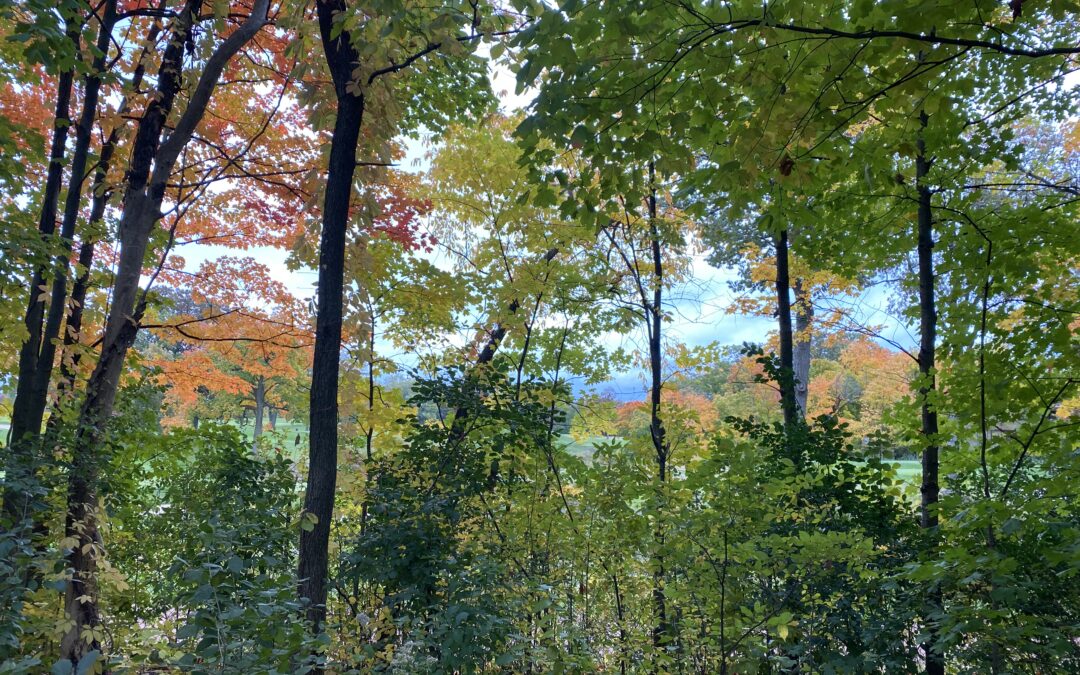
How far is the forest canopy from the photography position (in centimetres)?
238

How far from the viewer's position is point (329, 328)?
376cm

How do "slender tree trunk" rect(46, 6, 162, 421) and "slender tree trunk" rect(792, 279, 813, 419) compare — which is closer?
"slender tree trunk" rect(46, 6, 162, 421)

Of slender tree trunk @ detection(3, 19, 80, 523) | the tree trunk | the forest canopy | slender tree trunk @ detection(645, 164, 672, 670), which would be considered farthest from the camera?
slender tree trunk @ detection(645, 164, 672, 670)

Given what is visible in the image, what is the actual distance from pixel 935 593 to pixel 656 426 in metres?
2.85

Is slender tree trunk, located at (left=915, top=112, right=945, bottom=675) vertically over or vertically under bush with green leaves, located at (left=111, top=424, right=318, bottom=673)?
over

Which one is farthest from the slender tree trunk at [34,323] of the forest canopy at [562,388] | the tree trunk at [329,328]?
the tree trunk at [329,328]

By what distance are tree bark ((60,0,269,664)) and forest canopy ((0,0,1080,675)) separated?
0.08 ft

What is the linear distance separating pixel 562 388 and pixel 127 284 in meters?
3.40

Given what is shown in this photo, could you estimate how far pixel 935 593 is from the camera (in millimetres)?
3248

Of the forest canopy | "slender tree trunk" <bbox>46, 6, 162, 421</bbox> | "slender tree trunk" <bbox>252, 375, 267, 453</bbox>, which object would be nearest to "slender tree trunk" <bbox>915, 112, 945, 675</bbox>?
the forest canopy

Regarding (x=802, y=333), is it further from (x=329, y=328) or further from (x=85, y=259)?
(x=85, y=259)

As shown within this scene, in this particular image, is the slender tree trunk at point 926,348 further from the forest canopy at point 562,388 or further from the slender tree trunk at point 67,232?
the slender tree trunk at point 67,232

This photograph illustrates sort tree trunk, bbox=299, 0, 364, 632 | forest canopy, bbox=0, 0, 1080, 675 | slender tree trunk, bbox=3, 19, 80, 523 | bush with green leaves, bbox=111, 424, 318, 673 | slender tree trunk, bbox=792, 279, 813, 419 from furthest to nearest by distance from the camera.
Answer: slender tree trunk, bbox=792, 279, 813, 419
slender tree trunk, bbox=3, 19, 80, 523
tree trunk, bbox=299, 0, 364, 632
forest canopy, bbox=0, 0, 1080, 675
bush with green leaves, bbox=111, 424, 318, 673

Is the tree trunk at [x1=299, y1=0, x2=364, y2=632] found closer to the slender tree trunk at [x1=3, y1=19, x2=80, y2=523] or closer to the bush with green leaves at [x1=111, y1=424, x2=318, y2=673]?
the bush with green leaves at [x1=111, y1=424, x2=318, y2=673]
